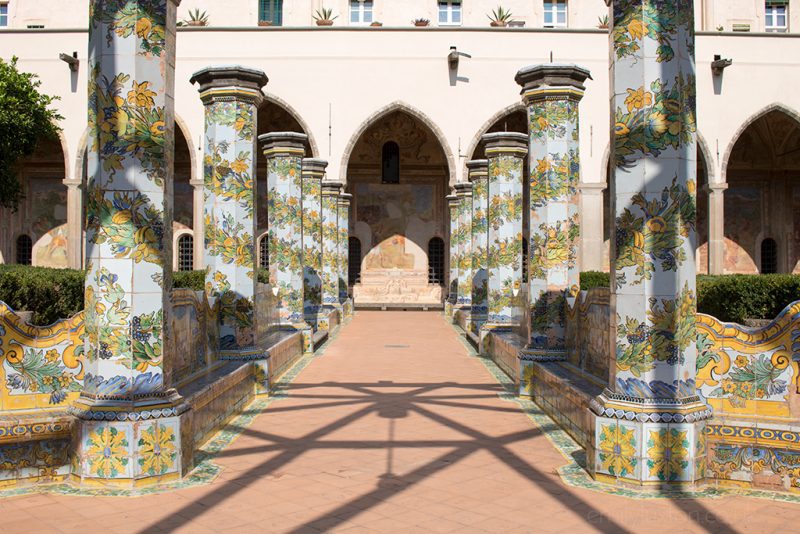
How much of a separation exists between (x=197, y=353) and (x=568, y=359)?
13.5ft

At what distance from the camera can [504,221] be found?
1270cm

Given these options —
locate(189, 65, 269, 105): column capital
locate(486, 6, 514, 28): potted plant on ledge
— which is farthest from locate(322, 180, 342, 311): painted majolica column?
locate(189, 65, 269, 105): column capital

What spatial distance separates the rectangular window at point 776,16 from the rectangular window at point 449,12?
39.7ft

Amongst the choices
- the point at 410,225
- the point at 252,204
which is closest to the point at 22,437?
the point at 252,204

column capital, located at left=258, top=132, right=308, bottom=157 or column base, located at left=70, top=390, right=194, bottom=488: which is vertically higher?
column capital, located at left=258, top=132, right=308, bottom=157

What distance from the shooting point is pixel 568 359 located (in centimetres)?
891

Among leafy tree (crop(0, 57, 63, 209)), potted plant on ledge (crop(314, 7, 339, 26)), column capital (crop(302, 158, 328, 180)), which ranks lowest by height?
column capital (crop(302, 158, 328, 180))

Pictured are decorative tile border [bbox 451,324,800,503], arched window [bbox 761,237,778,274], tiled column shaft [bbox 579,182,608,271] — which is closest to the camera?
decorative tile border [bbox 451,324,800,503]

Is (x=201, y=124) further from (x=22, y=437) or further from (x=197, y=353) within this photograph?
(x=22, y=437)

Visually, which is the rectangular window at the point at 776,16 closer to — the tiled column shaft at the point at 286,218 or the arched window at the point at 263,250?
the arched window at the point at 263,250

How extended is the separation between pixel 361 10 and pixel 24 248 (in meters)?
15.7

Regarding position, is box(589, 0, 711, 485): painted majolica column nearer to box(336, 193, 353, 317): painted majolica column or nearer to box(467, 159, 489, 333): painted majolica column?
box(467, 159, 489, 333): painted majolica column

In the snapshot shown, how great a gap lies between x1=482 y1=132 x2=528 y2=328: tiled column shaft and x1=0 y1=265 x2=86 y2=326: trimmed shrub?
21.5 ft

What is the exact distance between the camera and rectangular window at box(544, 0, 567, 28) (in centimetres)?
3058
